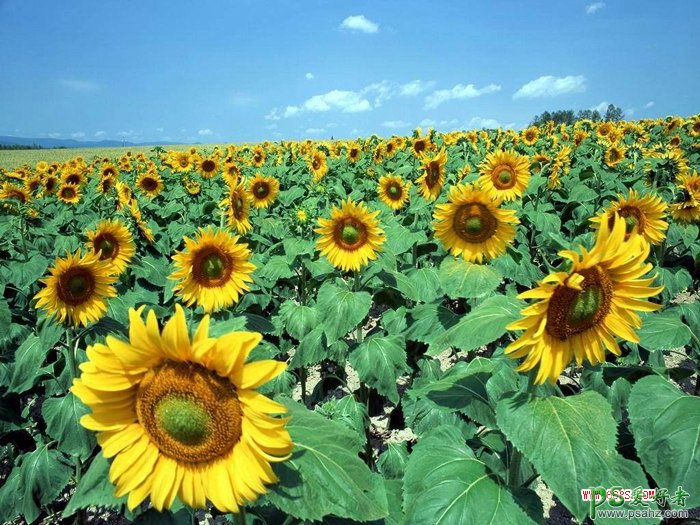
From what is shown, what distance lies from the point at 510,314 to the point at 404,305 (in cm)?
247

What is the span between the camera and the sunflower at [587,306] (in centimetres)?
148

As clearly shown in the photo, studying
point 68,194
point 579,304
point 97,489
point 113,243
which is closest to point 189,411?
point 97,489

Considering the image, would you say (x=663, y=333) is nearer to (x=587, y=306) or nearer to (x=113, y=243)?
(x=587, y=306)

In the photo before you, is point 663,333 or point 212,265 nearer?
point 663,333

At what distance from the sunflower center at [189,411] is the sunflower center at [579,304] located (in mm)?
1124

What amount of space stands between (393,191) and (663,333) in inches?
193

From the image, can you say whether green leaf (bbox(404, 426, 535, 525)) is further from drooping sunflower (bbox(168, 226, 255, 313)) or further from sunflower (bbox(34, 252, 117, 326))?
sunflower (bbox(34, 252, 117, 326))

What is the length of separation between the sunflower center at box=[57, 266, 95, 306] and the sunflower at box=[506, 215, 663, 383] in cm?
292

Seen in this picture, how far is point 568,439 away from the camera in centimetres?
152

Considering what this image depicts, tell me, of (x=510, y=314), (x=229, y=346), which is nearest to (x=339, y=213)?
(x=510, y=314)

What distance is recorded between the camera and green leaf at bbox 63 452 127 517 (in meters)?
1.32

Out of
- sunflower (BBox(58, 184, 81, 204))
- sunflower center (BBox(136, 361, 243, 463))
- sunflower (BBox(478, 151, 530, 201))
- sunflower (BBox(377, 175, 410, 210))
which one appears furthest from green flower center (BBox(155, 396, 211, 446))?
sunflower (BBox(58, 184, 81, 204))

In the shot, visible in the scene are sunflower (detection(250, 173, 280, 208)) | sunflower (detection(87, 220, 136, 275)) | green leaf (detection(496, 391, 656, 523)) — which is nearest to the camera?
green leaf (detection(496, 391, 656, 523))

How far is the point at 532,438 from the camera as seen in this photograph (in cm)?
155
